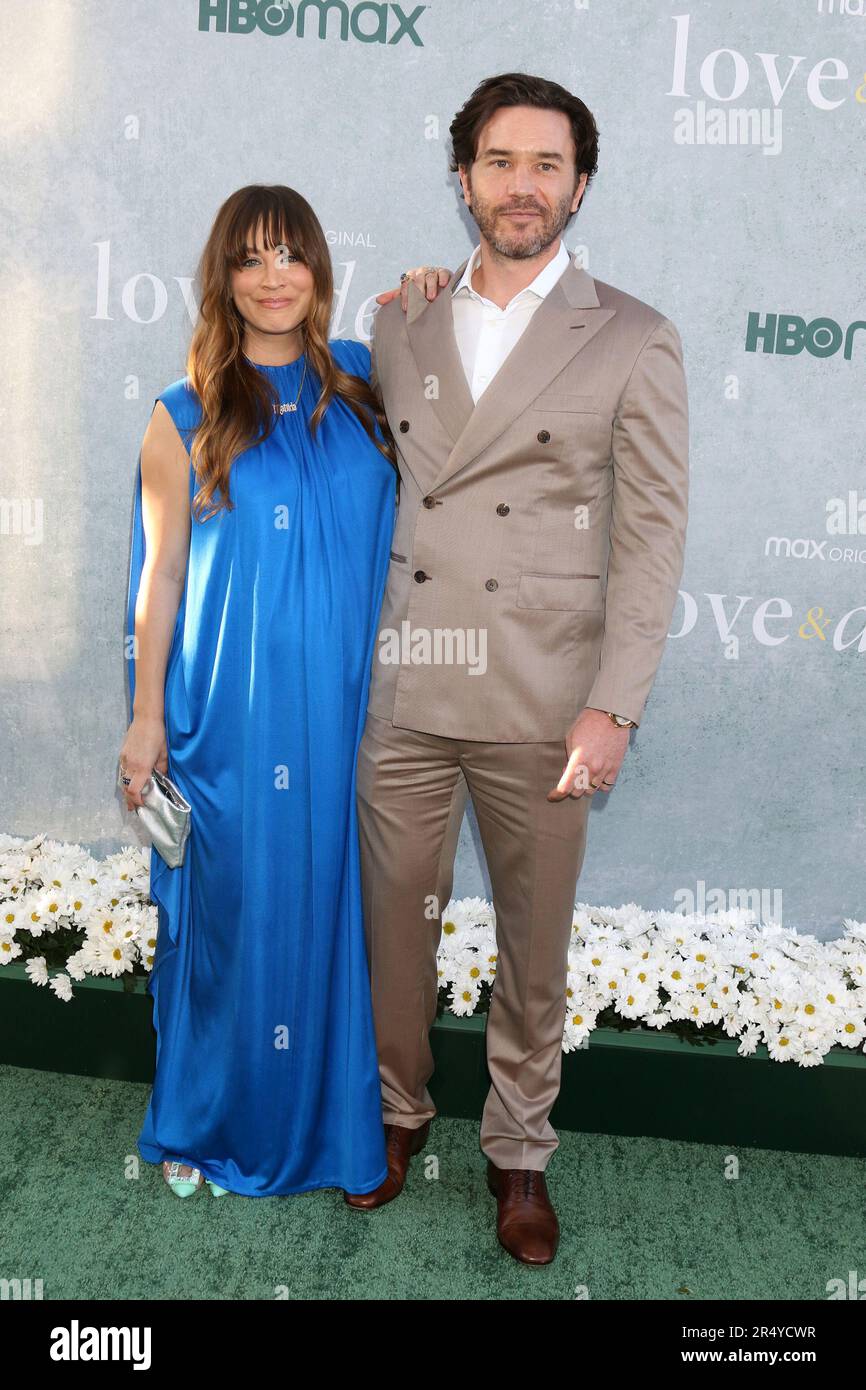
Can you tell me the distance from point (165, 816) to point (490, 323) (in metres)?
1.11

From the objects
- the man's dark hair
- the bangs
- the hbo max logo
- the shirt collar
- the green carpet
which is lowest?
the green carpet

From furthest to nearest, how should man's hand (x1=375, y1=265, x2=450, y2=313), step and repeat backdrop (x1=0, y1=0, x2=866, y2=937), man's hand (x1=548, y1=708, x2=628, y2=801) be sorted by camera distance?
step and repeat backdrop (x1=0, y1=0, x2=866, y2=937) < man's hand (x1=375, y1=265, x2=450, y2=313) < man's hand (x1=548, y1=708, x2=628, y2=801)

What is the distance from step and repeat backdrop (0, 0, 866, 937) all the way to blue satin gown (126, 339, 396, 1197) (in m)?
0.80

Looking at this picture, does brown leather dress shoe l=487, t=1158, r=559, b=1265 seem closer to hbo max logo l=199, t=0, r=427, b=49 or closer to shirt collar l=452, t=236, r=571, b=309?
shirt collar l=452, t=236, r=571, b=309

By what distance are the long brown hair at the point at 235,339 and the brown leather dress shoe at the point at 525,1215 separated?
1.43 metres

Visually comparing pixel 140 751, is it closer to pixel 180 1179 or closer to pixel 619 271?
pixel 180 1179

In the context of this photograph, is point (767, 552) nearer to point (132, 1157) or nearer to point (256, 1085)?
point (256, 1085)

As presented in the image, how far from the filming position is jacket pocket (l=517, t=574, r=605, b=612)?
81.2 inches

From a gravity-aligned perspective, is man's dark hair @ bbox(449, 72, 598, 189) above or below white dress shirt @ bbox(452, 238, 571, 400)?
above

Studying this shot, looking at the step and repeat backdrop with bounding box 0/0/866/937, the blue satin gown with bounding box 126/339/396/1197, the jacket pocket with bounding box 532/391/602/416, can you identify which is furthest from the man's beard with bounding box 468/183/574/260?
the step and repeat backdrop with bounding box 0/0/866/937

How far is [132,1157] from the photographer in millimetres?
2449
